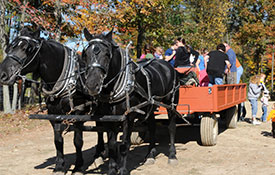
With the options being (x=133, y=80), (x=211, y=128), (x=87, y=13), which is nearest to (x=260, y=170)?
(x=211, y=128)

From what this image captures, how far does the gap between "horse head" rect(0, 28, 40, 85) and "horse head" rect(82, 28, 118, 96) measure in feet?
2.93

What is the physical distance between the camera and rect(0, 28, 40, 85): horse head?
4949 mm

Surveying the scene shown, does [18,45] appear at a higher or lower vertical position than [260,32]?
lower

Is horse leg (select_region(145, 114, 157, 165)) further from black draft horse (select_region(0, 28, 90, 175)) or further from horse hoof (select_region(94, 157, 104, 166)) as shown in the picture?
black draft horse (select_region(0, 28, 90, 175))

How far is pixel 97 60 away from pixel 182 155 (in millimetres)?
3793

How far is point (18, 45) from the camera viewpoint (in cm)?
510

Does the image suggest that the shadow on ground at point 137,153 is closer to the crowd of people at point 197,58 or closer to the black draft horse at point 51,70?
the black draft horse at point 51,70

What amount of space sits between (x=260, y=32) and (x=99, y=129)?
2210 cm

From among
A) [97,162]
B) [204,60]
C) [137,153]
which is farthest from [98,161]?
[204,60]

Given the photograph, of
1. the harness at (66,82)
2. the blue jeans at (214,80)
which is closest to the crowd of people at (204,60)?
the blue jeans at (214,80)

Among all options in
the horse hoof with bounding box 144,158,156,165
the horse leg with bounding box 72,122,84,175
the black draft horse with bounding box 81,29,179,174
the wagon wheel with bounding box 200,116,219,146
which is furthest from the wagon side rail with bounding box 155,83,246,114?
the horse leg with bounding box 72,122,84,175

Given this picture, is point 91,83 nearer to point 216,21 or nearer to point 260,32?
point 260,32

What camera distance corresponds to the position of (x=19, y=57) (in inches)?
199

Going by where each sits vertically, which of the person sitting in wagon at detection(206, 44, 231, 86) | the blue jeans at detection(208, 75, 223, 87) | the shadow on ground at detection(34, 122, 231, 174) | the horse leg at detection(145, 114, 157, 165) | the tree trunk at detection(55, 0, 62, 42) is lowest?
the shadow on ground at detection(34, 122, 231, 174)
